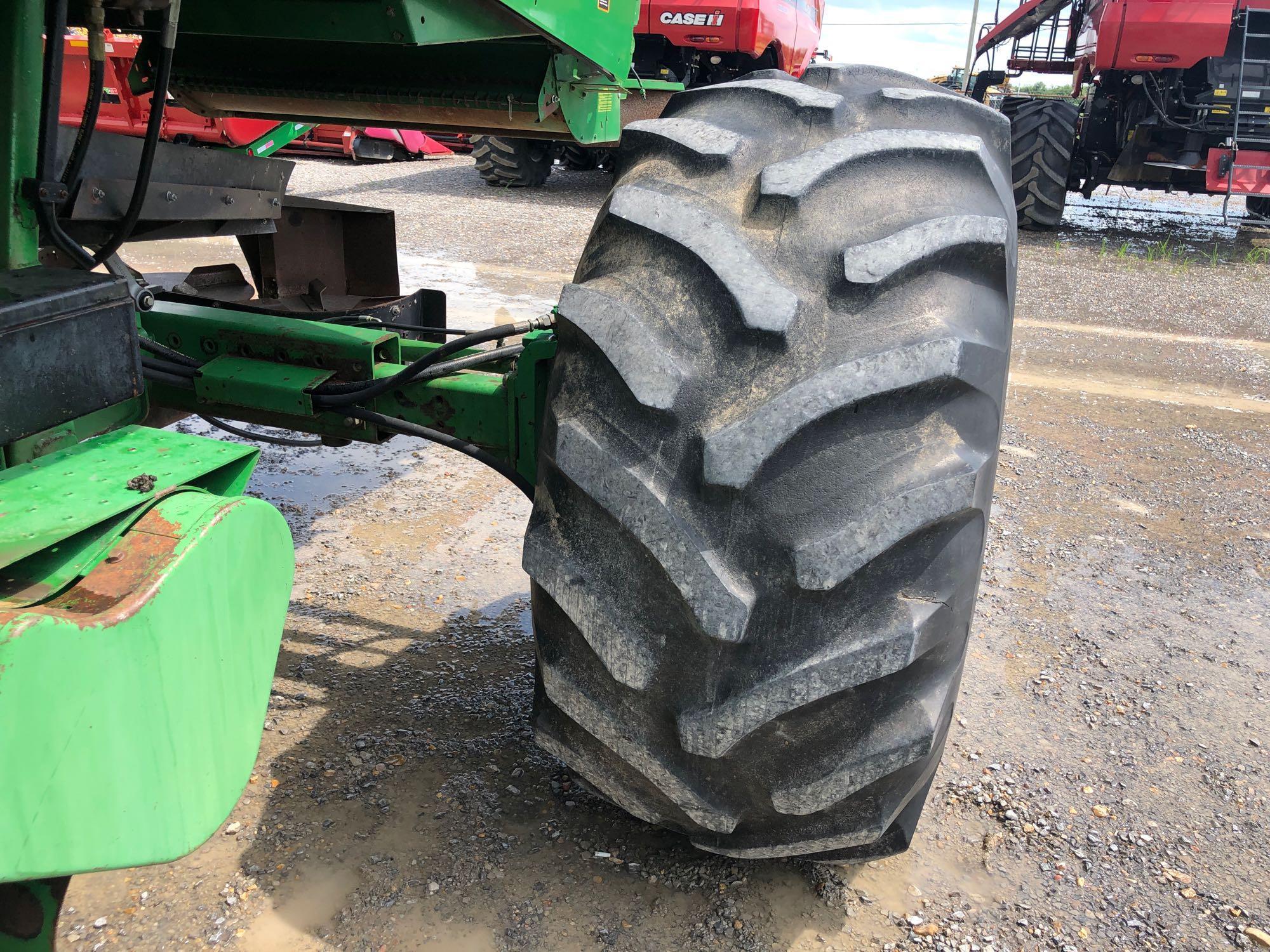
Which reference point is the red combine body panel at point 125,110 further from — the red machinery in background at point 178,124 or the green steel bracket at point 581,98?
the green steel bracket at point 581,98

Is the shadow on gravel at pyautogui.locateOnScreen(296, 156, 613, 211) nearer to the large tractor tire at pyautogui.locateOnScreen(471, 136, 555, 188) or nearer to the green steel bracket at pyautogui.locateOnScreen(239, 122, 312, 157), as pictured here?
the large tractor tire at pyautogui.locateOnScreen(471, 136, 555, 188)

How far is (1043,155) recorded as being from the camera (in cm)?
967

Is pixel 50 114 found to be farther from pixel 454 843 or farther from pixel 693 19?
pixel 693 19

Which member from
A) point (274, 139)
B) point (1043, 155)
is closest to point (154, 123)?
point (274, 139)

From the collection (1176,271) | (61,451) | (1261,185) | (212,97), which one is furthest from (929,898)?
(1261,185)

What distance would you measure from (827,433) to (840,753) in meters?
0.47

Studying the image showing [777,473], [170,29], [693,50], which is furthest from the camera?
[693,50]

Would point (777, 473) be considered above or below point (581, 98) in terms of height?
below

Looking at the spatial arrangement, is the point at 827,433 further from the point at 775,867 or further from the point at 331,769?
the point at 331,769

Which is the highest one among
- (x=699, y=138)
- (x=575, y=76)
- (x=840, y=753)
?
(x=575, y=76)

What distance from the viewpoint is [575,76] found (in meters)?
2.70

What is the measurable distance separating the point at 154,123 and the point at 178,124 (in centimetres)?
854

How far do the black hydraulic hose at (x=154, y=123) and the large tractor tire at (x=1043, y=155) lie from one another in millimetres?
9311

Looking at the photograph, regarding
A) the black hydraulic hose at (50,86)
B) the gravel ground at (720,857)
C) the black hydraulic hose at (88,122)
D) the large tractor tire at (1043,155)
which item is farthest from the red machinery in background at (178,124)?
the large tractor tire at (1043,155)
